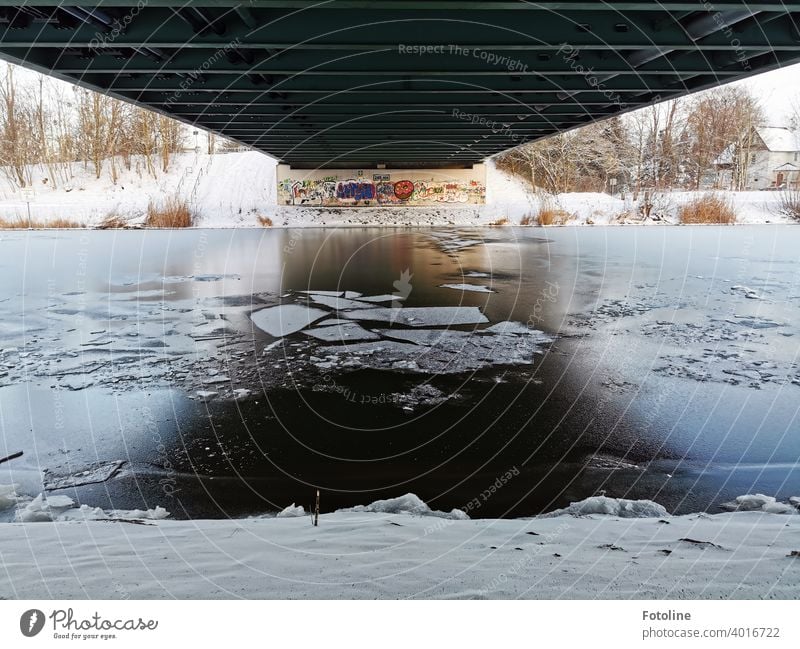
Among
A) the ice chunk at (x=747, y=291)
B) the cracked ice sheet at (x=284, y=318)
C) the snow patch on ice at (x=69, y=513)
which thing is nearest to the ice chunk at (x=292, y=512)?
the snow patch on ice at (x=69, y=513)

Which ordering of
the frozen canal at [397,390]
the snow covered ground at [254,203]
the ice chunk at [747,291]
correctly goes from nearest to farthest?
the frozen canal at [397,390], the ice chunk at [747,291], the snow covered ground at [254,203]

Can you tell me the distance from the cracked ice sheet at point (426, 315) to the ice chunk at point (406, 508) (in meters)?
6.06

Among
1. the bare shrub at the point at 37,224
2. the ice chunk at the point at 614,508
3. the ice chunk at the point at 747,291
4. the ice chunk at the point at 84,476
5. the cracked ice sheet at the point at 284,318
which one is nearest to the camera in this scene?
the ice chunk at the point at 614,508

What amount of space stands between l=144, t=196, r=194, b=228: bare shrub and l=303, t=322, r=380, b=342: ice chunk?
2902cm

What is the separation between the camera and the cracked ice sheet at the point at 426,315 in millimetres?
10984

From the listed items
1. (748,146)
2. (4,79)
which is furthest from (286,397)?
(748,146)

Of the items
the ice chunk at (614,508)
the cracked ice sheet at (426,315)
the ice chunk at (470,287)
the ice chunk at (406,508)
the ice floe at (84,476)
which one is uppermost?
the ice chunk at (470,287)

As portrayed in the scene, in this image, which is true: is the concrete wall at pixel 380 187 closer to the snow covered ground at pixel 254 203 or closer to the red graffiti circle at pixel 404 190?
the red graffiti circle at pixel 404 190

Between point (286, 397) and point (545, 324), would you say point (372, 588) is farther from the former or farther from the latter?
point (545, 324)

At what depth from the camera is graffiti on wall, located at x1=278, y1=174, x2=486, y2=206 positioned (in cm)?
4188

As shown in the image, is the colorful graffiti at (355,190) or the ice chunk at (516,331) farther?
the colorful graffiti at (355,190)

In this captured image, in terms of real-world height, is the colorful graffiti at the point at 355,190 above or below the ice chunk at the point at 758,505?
above

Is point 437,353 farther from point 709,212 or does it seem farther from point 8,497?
point 709,212

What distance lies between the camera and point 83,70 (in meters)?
10.6
